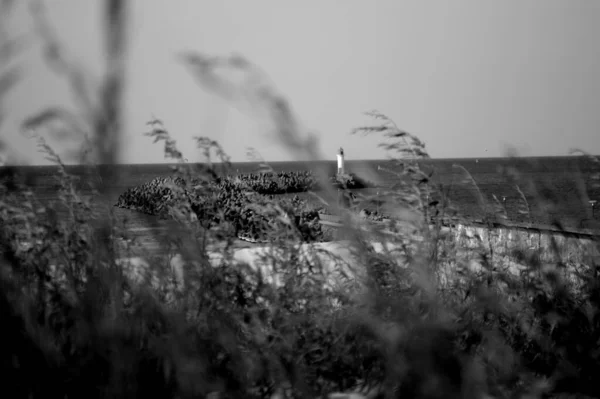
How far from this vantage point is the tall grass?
2.08m

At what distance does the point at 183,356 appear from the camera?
1.62m

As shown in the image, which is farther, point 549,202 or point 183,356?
point 549,202

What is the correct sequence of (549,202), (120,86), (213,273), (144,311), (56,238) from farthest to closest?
(549,202) < (56,238) < (213,273) < (144,311) < (120,86)

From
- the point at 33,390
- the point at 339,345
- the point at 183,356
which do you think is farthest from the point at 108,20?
the point at 339,345

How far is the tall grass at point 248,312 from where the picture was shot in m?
2.08

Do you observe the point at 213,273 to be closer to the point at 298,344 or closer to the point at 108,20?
the point at 298,344

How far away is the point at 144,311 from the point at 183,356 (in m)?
1.02

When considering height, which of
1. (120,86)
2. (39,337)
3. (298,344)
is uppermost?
(120,86)

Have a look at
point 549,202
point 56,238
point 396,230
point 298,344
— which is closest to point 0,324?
point 56,238

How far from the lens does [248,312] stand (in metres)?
3.18

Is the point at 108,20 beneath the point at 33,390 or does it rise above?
above

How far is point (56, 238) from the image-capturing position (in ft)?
11.0

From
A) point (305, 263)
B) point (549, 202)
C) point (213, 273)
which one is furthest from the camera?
point (549, 202)

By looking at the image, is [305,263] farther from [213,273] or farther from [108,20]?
[108,20]
